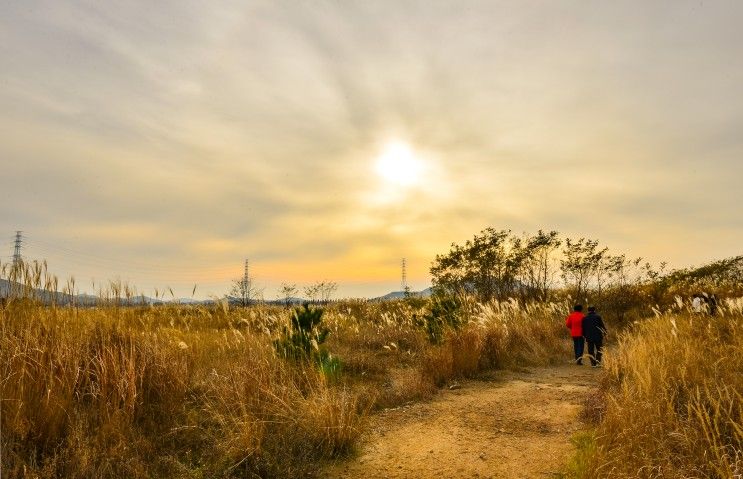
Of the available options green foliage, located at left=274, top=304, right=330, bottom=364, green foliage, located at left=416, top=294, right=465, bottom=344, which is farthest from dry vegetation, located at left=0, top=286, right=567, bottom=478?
green foliage, located at left=416, top=294, right=465, bottom=344

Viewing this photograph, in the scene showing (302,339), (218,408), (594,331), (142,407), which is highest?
(302,339)

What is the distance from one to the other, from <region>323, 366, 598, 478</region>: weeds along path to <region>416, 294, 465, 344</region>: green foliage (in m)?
2.92

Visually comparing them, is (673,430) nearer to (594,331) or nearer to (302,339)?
(302,339)

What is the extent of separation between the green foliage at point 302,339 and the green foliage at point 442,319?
12.1 feet

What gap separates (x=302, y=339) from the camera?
707cm

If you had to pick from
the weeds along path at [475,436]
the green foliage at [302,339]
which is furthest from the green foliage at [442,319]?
the green foliage at [302,339]

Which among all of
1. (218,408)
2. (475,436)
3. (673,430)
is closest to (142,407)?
(218,408)

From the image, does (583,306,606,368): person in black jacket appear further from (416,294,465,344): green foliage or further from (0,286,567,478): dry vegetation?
(0,286,567,478): dry vegetation

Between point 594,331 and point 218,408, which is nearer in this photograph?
point 218,408

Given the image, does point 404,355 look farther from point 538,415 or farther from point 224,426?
point 224,426

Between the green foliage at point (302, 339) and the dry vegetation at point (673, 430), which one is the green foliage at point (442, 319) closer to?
the green foliage at point (302, 339)

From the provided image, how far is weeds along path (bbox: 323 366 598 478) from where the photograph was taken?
14.3 feet

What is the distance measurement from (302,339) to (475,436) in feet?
9.97

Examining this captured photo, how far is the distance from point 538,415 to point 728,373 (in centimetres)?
223
